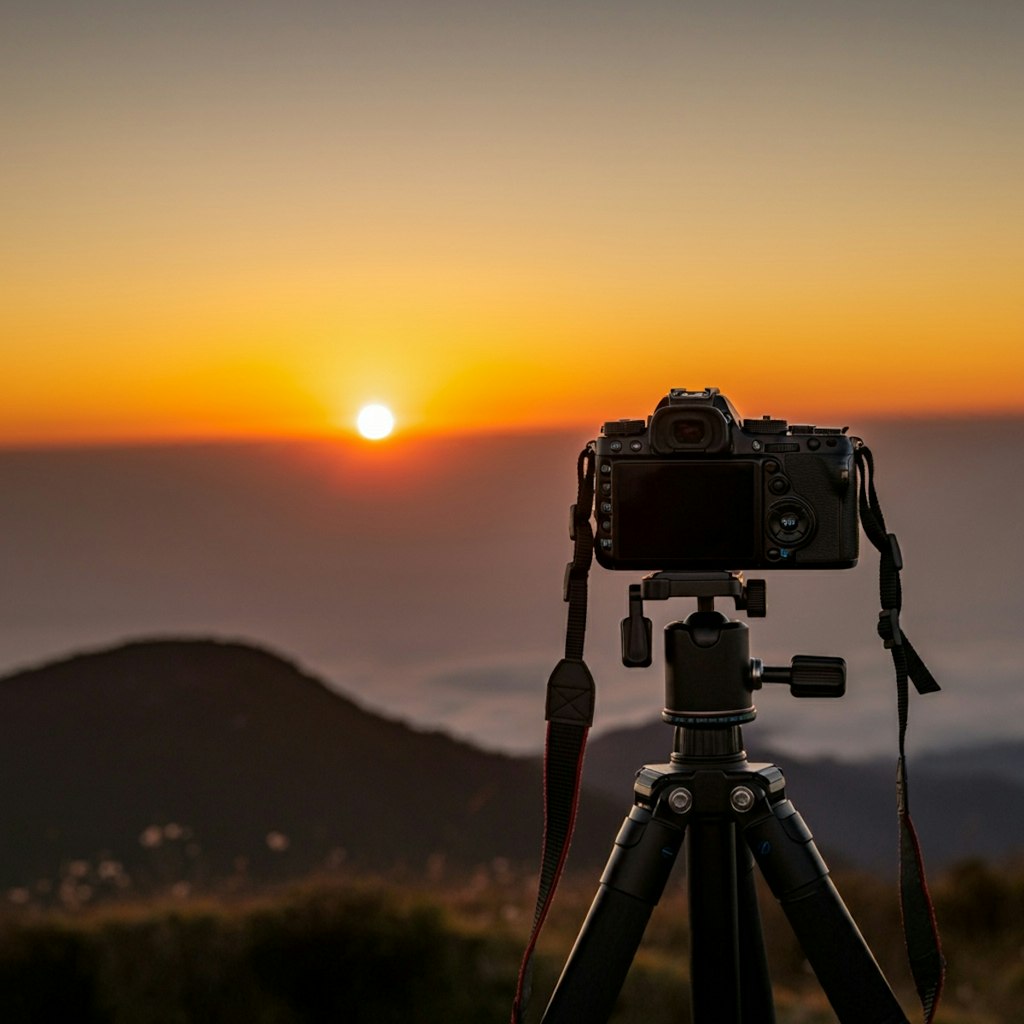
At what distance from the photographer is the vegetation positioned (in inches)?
191

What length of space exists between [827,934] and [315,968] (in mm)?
2805

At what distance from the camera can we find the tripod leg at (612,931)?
8.98ft

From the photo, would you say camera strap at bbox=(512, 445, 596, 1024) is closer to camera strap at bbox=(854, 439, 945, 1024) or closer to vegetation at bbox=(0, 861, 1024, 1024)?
camera strap at bbox=(854, 439, 945, 1024)

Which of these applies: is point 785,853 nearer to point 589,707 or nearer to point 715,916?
point 715,916

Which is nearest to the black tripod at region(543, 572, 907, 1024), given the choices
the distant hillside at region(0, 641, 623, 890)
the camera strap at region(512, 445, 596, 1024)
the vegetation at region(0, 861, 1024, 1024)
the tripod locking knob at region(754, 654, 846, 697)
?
the tripod locking knob at region(754, 654, 846, 697)

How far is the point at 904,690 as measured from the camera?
2930 millimetres

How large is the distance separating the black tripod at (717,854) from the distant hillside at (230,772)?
4.41m

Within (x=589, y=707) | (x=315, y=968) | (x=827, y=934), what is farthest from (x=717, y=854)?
(x=315, y=968)

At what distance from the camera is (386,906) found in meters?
5.12

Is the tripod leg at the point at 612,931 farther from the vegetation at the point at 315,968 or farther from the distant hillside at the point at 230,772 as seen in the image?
the distant hillside at the point at 230,772

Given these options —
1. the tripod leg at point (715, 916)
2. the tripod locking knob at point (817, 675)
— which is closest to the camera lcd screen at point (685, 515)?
the tripod locking knob at point (817, 675)

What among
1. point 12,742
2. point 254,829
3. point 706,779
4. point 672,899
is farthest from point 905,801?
point 12,742

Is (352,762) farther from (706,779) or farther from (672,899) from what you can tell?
(706,779)

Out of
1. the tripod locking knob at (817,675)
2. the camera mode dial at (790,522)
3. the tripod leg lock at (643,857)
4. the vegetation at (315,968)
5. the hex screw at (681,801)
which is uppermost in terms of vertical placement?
the camera mode dial at (790,522)
